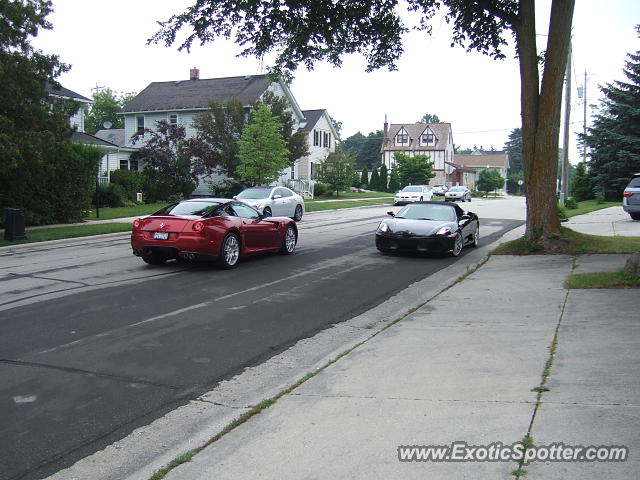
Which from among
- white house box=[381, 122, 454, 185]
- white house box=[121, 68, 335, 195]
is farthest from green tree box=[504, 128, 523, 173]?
white house box=[121, 68, 335, 195]

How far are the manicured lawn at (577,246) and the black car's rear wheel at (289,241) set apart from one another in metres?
4.68

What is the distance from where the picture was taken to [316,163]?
185ft

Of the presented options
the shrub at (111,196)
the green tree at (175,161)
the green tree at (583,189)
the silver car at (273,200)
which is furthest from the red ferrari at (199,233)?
the green tree at (583,189)

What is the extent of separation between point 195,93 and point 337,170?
13.4 meters

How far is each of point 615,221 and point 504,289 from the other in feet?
48.8

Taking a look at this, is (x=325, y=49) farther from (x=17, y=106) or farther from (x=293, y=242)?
(x=17, y=106)

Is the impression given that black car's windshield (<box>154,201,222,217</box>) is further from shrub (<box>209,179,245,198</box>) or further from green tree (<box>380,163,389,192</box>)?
green tree (<box>380,163,389,192</box>)

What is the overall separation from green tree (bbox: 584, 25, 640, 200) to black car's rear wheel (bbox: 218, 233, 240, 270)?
98.6 ft

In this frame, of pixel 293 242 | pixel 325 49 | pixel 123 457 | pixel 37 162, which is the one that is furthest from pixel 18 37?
pixel 123 457

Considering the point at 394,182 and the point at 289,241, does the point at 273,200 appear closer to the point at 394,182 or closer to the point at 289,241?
the point at 289,241

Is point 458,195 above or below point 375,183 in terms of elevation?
below

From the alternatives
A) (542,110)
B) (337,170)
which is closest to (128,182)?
(337,170)

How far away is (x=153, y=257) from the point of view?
39.0ft

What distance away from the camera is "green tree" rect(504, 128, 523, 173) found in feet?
501
